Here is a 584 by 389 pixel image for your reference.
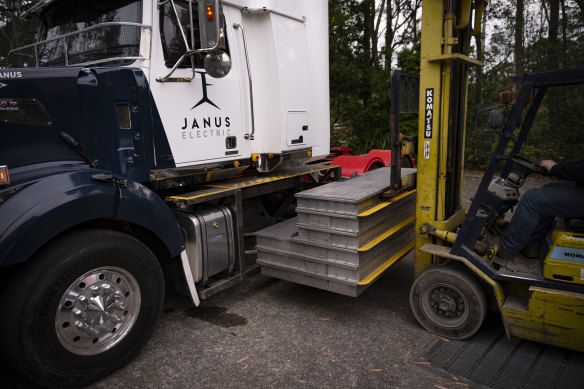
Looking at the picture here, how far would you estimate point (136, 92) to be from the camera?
348 centimetres

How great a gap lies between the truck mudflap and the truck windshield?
115cm

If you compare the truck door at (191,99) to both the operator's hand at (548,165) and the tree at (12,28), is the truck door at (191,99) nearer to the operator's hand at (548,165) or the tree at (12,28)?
the operator's hand at (548,165)

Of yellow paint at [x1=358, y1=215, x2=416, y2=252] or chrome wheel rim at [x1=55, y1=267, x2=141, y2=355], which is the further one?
yellow paint at [x1=358, y1=215, x2=416, y2=252]

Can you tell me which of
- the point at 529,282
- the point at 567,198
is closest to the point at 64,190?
the point at 529,282

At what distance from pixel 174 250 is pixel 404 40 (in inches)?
692

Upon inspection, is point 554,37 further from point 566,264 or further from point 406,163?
point 566,264

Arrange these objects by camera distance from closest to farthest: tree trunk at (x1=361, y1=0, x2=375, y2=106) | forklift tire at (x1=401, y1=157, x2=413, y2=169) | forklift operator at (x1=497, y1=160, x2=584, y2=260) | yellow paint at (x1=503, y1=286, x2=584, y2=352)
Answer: yellow paint at (x1=503, y1=286, x2=584, y2=352), forklift operator at (x1=497, y1=160, x2=584, y2=260), forklift tire at (x1=401, y1=157, x2=413, y2=169), tree trunk at (x1=361, y1=0, x2=375, y2=106)

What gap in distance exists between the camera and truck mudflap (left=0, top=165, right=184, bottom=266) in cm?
262

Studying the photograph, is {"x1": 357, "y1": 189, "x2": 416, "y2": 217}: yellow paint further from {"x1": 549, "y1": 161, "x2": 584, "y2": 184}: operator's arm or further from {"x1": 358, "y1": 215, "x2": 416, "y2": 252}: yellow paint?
{"x1": 549, "y1": 161, "x2": 584, "y2": 184}: operator's arm

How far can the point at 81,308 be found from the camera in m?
2.99

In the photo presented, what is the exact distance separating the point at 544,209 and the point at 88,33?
424 cm

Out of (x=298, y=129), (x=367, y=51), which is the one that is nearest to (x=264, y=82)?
(x=298, y=129)

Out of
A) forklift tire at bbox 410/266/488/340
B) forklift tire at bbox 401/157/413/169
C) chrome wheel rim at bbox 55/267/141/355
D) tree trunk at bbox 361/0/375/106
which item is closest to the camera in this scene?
chrome wheel rim at bbox 55/267/141/355

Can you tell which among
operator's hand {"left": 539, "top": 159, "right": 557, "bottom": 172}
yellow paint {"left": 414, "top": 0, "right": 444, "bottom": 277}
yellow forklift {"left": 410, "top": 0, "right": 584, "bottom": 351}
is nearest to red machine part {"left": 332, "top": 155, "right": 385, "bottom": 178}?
yellow forklift {"left": 410, "top": 0, "right": 584, "bottom": 351}
